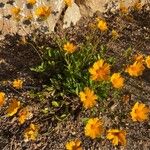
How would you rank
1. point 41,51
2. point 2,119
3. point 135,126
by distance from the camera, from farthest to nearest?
1. point 41,51
2. point 2,119
3. point 135,126

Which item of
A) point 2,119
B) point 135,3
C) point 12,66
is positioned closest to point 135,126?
point 2,119

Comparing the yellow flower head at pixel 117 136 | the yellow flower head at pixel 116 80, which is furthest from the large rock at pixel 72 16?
the yellow flower head at pixel 117 136

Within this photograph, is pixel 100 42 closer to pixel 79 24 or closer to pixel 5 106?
pixel 79 24

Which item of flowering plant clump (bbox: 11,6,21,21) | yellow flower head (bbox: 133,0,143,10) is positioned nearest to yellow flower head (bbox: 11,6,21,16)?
flowering plant clump (bbox: 11,6,21,21)

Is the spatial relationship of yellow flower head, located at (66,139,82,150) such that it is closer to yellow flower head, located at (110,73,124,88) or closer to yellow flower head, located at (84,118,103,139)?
yellow flower head, located at (84,118,103,139)

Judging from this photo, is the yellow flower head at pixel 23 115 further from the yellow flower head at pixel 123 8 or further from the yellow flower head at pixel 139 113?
the yellow flower head at pixel 123 8

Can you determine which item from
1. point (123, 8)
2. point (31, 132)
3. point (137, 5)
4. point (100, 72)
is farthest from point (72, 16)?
point (31, 132)
